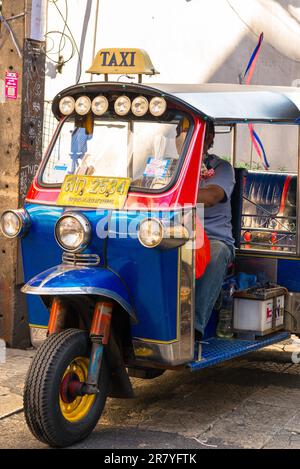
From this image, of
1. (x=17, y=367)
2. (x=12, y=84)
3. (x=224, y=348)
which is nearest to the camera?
(x=224, y=348)


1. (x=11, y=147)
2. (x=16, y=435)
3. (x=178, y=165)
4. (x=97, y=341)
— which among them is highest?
(x=11, y=147)

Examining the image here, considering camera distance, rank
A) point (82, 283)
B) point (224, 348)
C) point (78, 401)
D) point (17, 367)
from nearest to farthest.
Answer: point (82, 283), point (78, 401), point (224, 348), point (17, 367)

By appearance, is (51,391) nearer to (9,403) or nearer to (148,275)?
(148,275)

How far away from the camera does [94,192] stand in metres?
4.88

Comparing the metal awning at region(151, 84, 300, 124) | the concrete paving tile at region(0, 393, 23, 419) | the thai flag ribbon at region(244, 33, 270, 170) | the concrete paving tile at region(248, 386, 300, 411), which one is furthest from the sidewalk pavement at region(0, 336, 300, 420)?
the thai flag ribbon at region(244, 33, 270, 170)

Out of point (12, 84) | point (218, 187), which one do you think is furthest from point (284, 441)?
point (12, 84)

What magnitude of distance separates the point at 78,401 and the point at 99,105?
5.89 feet

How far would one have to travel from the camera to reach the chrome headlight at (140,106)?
486 centimetres

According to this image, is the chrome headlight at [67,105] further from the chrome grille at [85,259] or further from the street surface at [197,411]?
the street surface at [197,411]

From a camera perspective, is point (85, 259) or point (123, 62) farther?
point (123, 62)

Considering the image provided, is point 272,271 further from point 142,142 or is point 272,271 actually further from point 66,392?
point 66,392

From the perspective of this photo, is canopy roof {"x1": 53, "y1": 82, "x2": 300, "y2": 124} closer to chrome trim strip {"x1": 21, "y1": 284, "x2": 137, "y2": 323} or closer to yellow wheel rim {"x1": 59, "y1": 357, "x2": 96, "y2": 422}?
chrome trim strip {"x1": 21, "y1": 284, "x2": 137, "y2": 323}

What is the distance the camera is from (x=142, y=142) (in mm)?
5145

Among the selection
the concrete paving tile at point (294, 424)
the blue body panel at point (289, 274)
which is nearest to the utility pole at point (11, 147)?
the blue body panel at point (289, 274)
